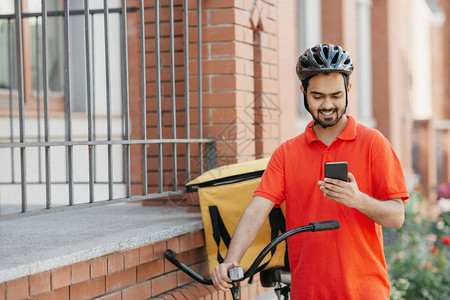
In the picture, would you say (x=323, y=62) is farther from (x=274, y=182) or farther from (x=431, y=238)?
(x=431, y=238)

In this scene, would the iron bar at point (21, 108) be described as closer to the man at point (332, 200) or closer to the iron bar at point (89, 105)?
the iron bar at point (89, 105)

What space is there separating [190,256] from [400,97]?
837 cm

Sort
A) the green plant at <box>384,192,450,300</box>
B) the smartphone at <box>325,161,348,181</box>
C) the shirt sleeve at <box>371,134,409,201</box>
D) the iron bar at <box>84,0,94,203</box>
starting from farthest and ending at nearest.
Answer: the green plant at <box>384,192,450,300</box>, the iron bar at <box>84,0,94,203</box>, the shirt sleeve at <box>371,134,409,201</box>, the smartphone at <box>325,161,348,181</box>

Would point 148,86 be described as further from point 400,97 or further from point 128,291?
point 400,97

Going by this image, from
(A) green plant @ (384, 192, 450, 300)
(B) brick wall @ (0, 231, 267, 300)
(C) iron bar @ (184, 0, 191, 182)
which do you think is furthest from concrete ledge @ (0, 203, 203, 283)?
(A) green plant @ (384, 192, 450, 300)

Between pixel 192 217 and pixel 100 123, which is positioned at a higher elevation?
pixel 100 123

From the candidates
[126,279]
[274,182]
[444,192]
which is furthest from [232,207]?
[444,192]

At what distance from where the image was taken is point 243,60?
425 cm

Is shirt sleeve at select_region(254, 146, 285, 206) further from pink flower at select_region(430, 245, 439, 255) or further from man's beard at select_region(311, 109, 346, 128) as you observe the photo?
pink flower at select_region(430, 245, 439, 255)

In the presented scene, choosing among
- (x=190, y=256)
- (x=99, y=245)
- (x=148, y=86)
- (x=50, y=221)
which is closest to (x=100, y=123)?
(x=148, y=86)

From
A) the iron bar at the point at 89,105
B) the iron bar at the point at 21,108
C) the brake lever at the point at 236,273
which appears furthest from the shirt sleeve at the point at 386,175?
the iron bar at the point at 21,108

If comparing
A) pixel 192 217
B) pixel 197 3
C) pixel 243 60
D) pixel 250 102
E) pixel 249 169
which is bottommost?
pixel 192 217

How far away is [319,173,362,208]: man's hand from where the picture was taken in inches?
97.0

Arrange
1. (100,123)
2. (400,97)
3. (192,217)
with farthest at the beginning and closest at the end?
(400,97)
(100,123)
(192,217)
